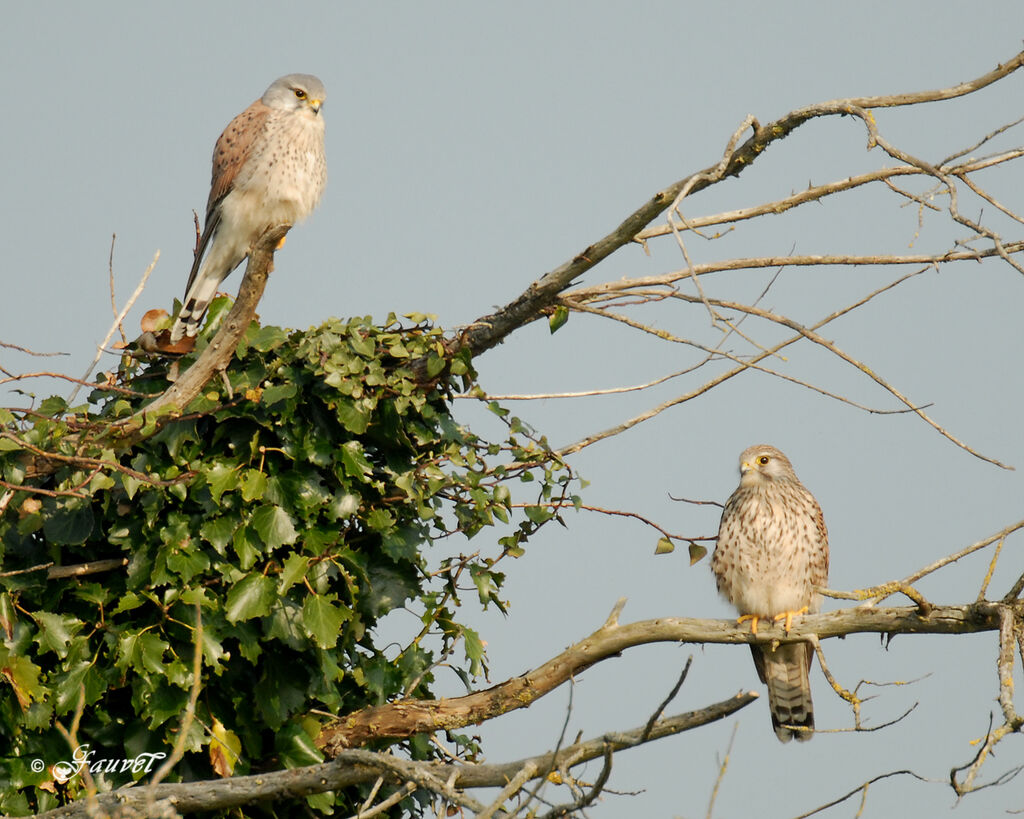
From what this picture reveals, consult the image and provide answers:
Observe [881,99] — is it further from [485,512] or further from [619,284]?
[485,512]

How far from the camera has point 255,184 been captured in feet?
19.8

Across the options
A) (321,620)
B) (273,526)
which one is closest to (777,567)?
(321,620)

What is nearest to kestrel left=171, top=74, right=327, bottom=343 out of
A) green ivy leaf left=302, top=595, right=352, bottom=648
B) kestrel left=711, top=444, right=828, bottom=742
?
green ivy leaf left=302, top=595, right=352, bottom=648

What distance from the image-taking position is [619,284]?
413 centimetres

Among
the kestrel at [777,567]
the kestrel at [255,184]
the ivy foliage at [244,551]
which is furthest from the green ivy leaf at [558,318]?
the kestrel at [255,184]

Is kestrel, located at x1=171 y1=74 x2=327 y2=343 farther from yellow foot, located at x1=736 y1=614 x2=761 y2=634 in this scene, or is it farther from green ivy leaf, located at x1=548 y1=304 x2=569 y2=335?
yellow foot, located at x1=736 y1=614 x2=761 y2=634

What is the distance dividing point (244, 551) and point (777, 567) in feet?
6.97

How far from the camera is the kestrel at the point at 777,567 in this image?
4797 millimetres

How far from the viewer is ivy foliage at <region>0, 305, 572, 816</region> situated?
401cm

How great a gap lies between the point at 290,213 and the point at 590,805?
404 cm

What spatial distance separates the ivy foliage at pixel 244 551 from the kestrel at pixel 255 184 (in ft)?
5.55

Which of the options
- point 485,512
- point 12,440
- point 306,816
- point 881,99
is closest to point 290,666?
point 306,816

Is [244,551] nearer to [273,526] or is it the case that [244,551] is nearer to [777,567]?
[273,526]

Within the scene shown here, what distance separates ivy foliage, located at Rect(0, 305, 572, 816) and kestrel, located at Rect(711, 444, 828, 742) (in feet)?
3.31
